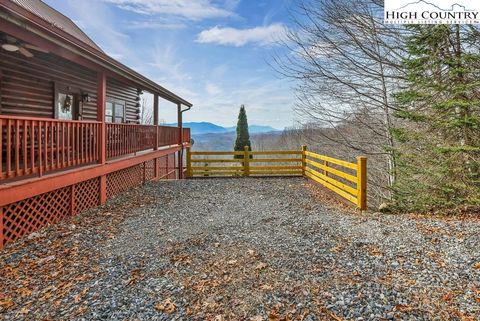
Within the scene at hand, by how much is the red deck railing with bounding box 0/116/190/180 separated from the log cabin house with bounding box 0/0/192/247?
0.05 feet

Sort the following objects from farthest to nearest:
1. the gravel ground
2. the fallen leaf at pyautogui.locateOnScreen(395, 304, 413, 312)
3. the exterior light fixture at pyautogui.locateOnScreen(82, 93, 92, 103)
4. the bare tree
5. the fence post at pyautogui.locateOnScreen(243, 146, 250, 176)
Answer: the fence post at pyautogui.locateOnScreen(243, 146, 250, 176) < the exterior light fixture at pyautogui.locateOnScreen(82, 93, 92, 103) < the bare tree < the gravel ground < the fallen leaf at pyautogui.locateOnScreen(395, 304, 413, 312)

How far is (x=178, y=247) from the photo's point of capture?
4.40m

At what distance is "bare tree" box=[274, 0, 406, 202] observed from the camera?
27.2 ft

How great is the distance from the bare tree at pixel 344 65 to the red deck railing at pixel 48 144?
6075 millimetres

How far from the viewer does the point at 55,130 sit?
5348mm

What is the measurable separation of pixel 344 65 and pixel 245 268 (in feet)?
25.6

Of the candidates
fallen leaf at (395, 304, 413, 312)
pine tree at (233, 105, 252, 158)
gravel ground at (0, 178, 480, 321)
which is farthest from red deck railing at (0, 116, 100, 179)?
pine tree at (233, 105, 252, 158)

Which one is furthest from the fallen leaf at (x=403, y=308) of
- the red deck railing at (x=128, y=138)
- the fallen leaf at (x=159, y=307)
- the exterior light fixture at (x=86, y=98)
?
the exterior light fixture at (x=86, y=98)

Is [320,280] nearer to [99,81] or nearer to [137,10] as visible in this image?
[99,81]

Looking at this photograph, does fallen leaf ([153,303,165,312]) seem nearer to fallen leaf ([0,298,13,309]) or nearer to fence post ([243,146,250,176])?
fallen leaf ([0,298,13,309])

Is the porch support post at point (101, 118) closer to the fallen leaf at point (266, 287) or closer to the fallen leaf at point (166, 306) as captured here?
the fallen leaf at point (166, 306)

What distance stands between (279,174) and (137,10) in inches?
421

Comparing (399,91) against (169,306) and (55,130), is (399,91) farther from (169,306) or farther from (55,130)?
(55,130)

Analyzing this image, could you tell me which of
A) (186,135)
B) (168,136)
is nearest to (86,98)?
(168,136)
